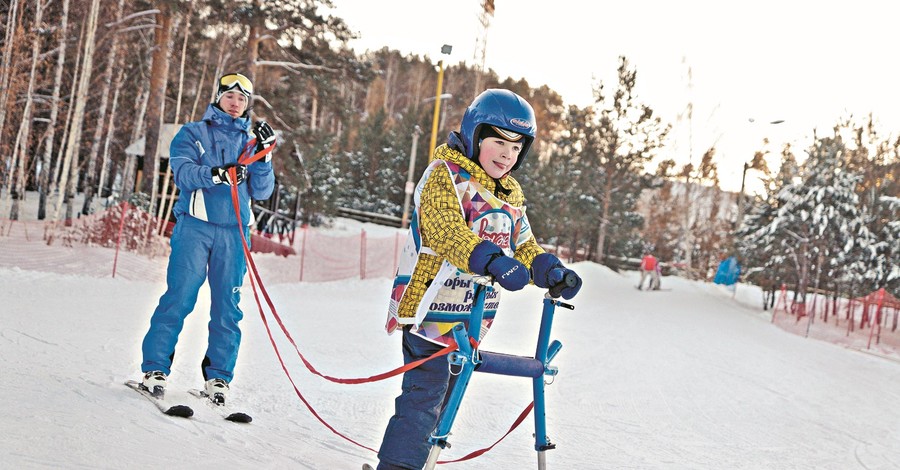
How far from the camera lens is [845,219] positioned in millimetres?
26125

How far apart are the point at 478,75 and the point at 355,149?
11.1 meters

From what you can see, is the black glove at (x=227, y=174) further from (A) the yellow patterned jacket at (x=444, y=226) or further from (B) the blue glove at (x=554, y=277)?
(B) the blue glove at (x=554, y=277)

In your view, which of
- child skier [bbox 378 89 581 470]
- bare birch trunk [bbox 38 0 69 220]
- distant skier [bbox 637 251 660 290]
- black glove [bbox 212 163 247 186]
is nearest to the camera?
child skier [bbox 378 89 581 470]

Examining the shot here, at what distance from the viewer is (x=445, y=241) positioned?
9.58 feet

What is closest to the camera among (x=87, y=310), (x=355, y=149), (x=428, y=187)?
(x=428, y=187)

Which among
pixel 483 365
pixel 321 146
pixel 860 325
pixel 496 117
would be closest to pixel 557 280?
pixel 483 365

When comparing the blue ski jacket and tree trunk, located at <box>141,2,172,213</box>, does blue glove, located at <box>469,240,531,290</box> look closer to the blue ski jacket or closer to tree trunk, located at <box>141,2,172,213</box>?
the blue ski jacket

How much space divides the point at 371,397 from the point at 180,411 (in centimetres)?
233

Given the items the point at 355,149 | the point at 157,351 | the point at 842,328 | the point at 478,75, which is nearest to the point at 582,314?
the point at 842,328

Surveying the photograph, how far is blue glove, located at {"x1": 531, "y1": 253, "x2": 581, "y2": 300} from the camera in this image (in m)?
2.75

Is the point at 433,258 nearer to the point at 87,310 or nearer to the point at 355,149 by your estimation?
the point at 87,310

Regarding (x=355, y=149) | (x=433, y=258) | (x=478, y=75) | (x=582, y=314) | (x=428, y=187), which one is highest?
(x=478, y=75)

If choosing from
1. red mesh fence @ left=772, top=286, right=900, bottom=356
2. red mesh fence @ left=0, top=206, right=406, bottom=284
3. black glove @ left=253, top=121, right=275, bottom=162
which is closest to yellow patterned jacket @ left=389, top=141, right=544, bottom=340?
black glove @ left=253, top=121, right=275, bottom=162

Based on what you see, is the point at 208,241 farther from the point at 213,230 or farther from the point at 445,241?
the point at 445,241
